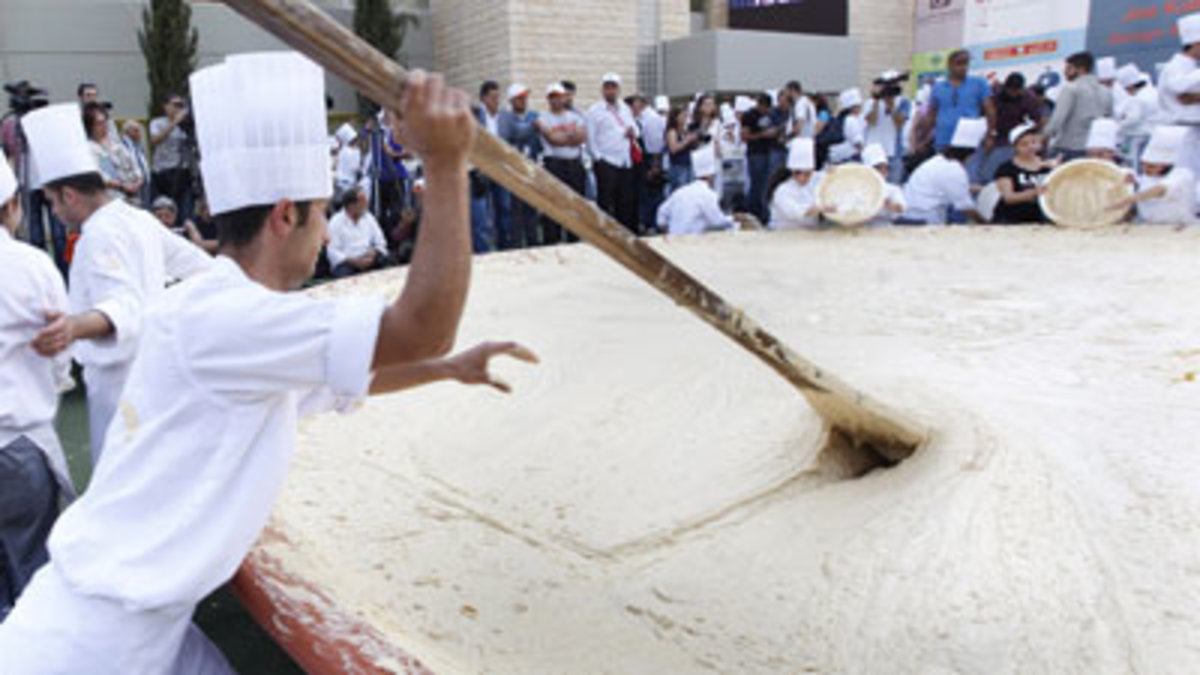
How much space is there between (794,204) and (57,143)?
4.25m

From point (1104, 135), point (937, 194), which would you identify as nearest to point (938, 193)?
point (937, 194)

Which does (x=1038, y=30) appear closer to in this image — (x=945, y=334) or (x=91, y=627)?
(x=945, y=334)

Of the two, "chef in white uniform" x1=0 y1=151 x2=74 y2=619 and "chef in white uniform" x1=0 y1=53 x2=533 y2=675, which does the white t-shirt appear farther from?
"chef in white uniform" x1=0 y1=151 x2=74 y2=619

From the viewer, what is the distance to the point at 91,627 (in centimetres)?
104

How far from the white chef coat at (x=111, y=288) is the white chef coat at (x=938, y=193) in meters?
4.97

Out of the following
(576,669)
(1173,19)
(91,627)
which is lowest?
(576,669)

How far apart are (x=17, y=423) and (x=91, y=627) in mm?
959

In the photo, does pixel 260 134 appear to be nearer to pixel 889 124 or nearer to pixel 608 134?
pixel 608 134

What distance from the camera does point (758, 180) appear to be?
8445 mm

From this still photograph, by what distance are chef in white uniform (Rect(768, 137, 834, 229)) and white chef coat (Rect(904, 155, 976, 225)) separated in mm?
718

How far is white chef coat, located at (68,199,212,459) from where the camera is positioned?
2090 millimetres

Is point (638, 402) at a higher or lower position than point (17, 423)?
lower

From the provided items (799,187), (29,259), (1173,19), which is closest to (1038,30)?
(1173,19)

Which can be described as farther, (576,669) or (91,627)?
(576,669)
